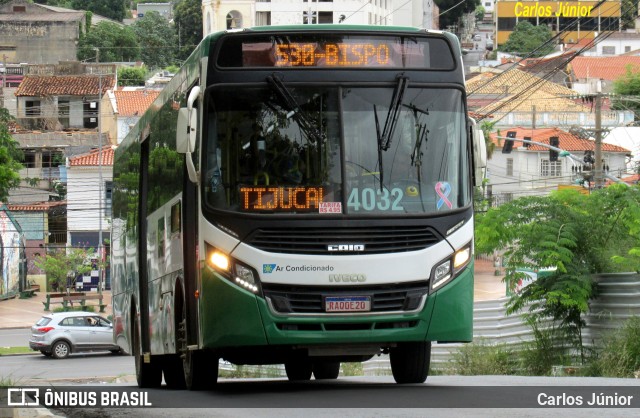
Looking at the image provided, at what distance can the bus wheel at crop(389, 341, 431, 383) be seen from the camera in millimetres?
14414

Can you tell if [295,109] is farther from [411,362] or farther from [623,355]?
[623,355]

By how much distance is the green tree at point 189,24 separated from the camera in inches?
6043

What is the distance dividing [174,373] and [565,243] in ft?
22.1

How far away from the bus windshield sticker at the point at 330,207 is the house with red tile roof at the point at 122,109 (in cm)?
7902

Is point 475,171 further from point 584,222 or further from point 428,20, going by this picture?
point 428,20

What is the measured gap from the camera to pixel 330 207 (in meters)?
13.0

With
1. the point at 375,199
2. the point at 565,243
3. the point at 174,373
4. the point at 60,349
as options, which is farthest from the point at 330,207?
the point at 60,349

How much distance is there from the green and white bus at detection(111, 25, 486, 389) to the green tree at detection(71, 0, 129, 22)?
166058 mm

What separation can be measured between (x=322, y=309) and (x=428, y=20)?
14699 cm

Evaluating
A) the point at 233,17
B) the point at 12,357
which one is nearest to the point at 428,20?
the point at 233,17

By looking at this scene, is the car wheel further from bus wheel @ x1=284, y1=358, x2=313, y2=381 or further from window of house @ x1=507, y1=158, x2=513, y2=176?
window of house @ x1=507, y1=158, x2=513, y2=176

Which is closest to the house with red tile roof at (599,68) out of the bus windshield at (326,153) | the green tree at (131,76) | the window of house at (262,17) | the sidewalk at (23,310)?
the window of house at (262,17)

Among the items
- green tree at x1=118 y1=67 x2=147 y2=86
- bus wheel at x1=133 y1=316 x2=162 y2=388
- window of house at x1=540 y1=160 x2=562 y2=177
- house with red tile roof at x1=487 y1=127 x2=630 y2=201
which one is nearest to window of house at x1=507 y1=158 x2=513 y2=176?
house with red tile roof at x1=487 y1=127 x2=630 y2=201

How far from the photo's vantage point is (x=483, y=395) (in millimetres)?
12875
